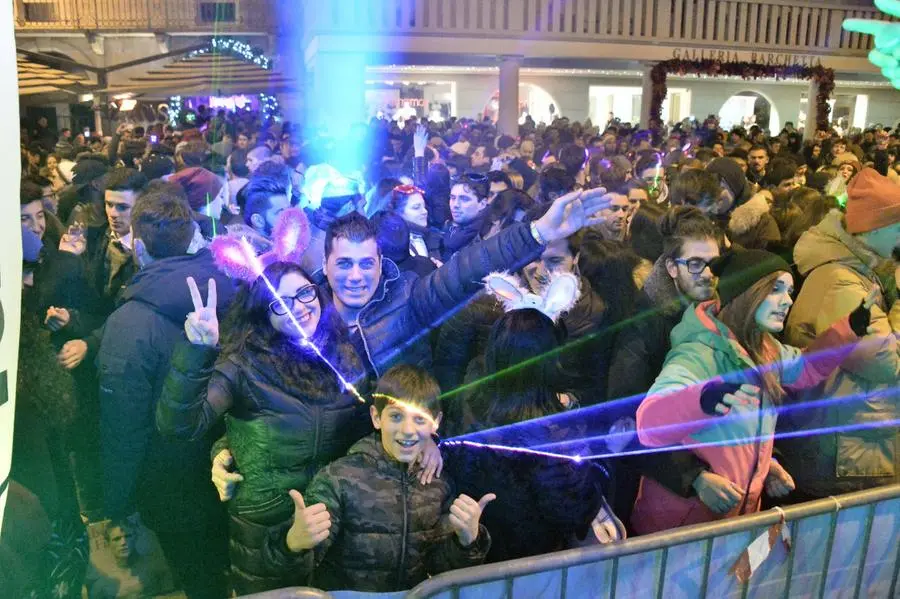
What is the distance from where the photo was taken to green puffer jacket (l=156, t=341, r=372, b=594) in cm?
265

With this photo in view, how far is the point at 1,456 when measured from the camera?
53.0 inches

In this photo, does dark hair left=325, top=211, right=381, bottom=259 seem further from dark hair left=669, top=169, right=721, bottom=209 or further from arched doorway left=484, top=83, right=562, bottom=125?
arched doorway left=484, top=83, right=562, bottom=125

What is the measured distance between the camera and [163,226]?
3.31m

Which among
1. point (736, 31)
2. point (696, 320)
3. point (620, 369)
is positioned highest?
point (736, 31)

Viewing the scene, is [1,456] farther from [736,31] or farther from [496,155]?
[736,31]

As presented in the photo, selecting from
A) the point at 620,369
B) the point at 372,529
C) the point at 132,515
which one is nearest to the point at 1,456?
the point at 372,529

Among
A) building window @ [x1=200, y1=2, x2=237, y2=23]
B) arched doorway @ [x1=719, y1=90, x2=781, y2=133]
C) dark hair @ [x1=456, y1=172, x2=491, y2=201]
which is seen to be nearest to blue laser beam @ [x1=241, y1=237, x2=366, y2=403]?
dark hair @ [x1=456, y1=172, x2=491, y2=201]

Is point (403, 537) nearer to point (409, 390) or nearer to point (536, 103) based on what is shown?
point (409, 390)

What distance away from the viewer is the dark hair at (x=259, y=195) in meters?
4.54

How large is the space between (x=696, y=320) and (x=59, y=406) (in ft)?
9.85

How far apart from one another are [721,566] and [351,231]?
183 cm

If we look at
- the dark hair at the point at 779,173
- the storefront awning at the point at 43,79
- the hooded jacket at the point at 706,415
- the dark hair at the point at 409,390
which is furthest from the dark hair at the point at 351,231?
the storefront awning at the point at 43,79

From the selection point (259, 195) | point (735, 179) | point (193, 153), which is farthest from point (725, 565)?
point (193, 153)

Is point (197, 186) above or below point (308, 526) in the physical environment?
above
